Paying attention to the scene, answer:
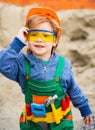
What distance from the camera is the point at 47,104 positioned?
8.06ft

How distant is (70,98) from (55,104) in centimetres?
A: 18

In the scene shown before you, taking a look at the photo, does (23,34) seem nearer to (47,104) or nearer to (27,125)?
(47,104)

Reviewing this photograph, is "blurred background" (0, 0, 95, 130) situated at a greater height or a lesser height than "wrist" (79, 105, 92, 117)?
lesser

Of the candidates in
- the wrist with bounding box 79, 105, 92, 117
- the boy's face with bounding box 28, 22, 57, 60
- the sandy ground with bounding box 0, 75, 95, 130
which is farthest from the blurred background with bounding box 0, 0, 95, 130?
the boy's face with bounding box 28, 22, 57, 60

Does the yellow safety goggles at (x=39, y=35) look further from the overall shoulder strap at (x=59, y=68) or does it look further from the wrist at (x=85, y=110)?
the wrist at (x=85, y=110)

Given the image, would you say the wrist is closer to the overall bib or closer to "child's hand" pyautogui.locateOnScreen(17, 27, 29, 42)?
the overall bib

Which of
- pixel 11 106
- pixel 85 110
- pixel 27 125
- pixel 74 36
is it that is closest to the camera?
pixel 27 125

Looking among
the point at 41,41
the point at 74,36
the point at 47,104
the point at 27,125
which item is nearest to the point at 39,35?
the point at 41,41

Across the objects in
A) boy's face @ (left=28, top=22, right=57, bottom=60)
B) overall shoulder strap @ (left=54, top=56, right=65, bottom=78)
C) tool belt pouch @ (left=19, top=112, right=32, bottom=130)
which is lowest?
tool belt pouch @ (left=19, top=112, right=32, bottom=130)

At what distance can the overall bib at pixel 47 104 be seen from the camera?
2457 mm

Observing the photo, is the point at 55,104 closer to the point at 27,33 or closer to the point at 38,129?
the point at 38,129

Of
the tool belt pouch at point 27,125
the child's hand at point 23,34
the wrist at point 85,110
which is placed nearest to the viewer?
the child's hand at point 23,34

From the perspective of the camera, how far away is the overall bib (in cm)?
246

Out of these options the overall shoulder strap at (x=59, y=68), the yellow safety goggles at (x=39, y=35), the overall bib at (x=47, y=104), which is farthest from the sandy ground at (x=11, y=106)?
the yellow safety goggles at (x=39, y=35)
